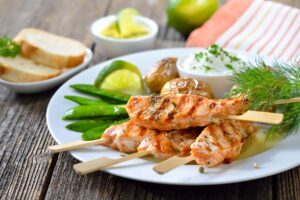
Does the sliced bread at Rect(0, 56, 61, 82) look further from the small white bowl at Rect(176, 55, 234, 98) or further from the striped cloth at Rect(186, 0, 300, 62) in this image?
the striped cloth at Rect(186, 0, 300, 62)

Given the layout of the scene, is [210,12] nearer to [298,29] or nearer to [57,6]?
[298,29]

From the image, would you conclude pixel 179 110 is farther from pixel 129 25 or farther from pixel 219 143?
pixel 129 25

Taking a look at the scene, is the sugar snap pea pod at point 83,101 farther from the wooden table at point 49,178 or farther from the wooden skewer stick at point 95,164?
the wooden skewer stick at point 95,164

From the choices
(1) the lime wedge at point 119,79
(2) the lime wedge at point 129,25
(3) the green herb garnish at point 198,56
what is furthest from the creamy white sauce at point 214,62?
(2) the lime wedge at point 129,25

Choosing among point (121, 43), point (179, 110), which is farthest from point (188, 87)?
point (121, 43)

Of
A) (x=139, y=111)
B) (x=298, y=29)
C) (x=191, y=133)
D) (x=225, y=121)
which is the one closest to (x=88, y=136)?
(x=139, y=111)

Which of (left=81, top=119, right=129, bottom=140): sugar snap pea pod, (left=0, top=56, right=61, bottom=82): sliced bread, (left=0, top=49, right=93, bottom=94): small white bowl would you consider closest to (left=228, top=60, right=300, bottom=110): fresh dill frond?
(left=81, top=119, right=129, bottom=140): sugar snap pea pod

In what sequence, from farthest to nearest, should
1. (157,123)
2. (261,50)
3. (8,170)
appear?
(261,50) < (8,170) < (157,123)
